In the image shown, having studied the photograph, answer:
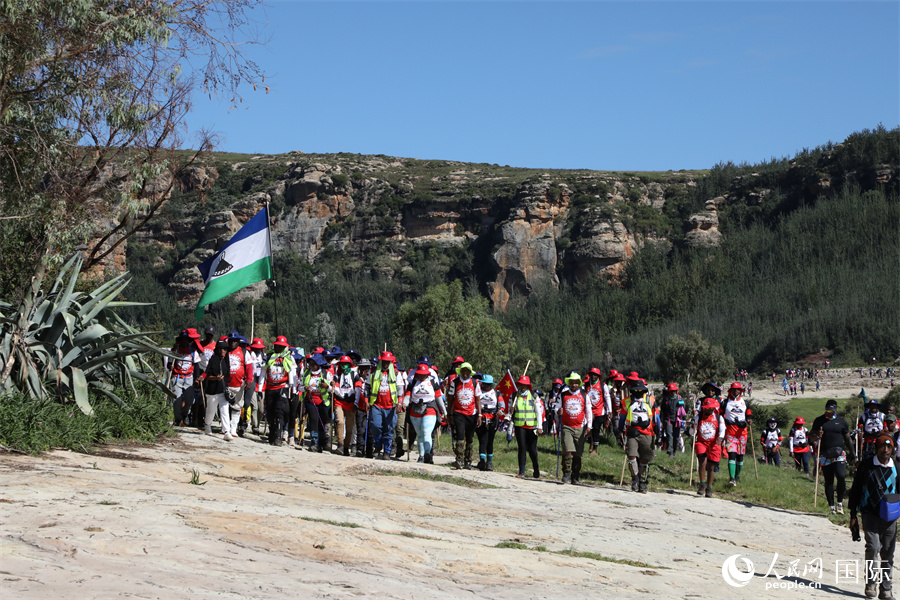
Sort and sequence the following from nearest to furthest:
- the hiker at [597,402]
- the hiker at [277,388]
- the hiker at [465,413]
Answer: the hiker at [465,413] → the hiker at [277,388] → the hiker at [597,402]

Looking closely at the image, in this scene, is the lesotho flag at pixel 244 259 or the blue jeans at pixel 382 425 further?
the lesotho flag at pixel 244 259

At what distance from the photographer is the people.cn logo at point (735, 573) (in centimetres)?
886

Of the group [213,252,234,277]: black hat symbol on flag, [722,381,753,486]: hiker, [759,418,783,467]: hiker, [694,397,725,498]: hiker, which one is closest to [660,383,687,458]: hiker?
[759,418,783,467]: hiker

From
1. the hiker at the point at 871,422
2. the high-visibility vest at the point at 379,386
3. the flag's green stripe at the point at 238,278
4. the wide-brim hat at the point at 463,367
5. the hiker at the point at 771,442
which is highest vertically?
the flag's green stripe at the point at 238,278

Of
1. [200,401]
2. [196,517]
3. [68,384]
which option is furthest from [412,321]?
[196,517]

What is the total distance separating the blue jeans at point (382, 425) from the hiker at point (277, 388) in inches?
62.8

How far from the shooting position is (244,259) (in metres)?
21.1

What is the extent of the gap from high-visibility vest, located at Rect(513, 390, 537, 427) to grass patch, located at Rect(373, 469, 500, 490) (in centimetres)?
207

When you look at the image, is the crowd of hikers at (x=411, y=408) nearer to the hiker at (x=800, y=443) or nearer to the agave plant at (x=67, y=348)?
the agave plant at (x=67, y=348)

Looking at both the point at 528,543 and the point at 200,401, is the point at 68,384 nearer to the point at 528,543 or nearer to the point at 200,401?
the point at 200,401

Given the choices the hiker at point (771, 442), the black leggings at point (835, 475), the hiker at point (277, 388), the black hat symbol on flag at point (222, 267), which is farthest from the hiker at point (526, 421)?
the hiker at point (771, 442)

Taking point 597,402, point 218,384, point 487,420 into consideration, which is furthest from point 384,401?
point 597,402

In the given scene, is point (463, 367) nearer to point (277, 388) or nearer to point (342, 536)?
point (277, 388)

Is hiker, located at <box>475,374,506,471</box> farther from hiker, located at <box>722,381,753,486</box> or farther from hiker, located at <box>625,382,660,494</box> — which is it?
hiker, located at <box>722,381,753,486</box>
